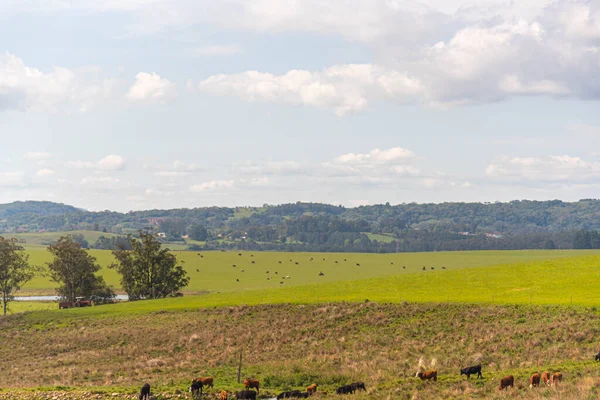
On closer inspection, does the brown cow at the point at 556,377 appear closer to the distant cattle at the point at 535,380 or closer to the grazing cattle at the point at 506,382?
the distant cattle at the point at 535,380

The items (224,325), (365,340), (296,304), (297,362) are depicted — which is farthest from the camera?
(296,304)

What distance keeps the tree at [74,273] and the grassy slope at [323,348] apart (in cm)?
3611

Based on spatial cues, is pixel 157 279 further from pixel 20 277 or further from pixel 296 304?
pixel 296 304

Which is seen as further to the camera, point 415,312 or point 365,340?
point 415,312

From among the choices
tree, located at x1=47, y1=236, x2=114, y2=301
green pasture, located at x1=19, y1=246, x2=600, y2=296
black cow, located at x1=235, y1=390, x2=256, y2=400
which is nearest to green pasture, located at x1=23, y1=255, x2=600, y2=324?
tree, located at x1=47, y1=236, x2=114, y2=301

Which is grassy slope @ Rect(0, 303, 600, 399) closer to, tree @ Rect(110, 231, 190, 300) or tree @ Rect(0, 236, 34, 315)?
tree @ Rect(0, 236, 34, 315)

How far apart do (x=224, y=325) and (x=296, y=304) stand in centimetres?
800

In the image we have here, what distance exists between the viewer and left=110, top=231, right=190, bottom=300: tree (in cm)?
10500

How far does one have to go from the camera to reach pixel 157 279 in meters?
106

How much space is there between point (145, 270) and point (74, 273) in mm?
10983

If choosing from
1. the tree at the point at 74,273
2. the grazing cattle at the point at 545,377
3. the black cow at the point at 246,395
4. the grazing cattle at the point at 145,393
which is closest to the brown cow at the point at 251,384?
the black cow at the point at 246,395

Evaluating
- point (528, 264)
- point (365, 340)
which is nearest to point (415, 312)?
point (365, 340)

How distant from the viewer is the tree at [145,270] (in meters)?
105

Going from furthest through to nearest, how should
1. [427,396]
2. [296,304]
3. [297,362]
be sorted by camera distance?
[296,304], [297,362], [427,396]
